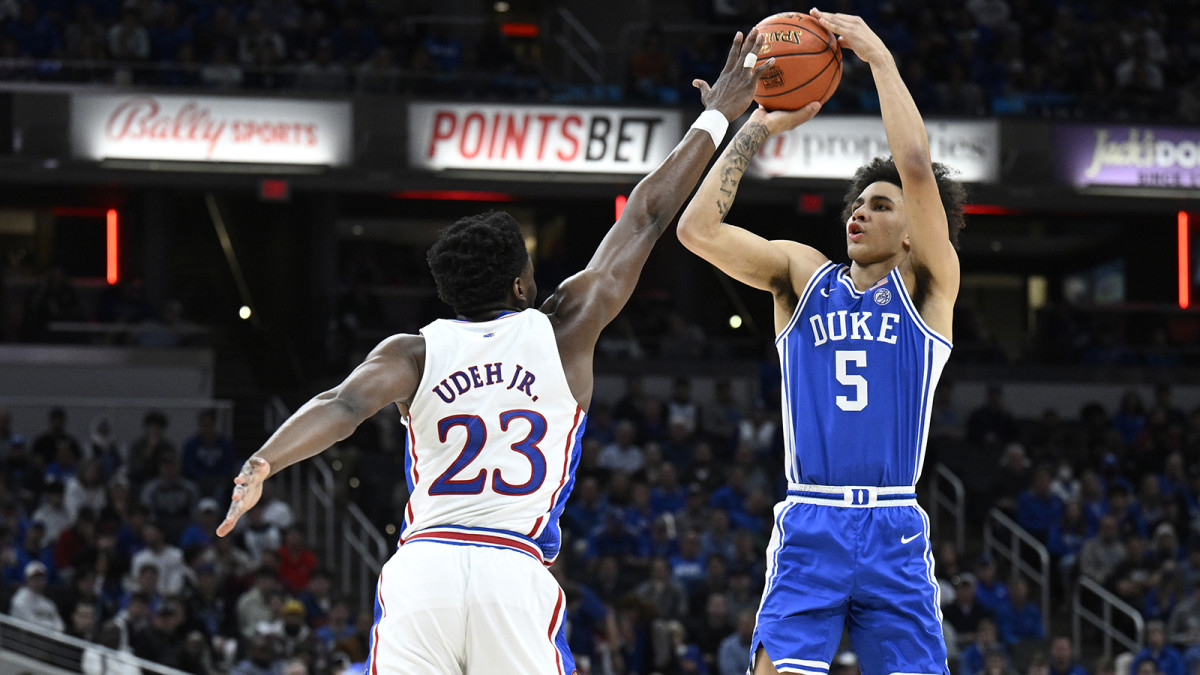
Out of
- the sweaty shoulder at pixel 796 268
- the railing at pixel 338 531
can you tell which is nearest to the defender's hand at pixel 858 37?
the sweaty shoulder at pixel 796 268

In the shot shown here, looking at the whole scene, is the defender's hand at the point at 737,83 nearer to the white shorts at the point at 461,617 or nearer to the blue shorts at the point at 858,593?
the blue shorts at the point at 858,593

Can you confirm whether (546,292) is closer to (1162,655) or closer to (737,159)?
(1162,655)

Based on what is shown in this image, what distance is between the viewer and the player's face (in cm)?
517

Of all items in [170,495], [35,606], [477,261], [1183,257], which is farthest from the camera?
[1183,257]

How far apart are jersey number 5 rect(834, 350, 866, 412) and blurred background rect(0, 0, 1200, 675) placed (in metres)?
8.29

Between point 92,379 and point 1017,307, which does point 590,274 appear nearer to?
point 92,379

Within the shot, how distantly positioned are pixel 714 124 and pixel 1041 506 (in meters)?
13.0

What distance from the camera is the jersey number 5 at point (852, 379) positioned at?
4.95 m

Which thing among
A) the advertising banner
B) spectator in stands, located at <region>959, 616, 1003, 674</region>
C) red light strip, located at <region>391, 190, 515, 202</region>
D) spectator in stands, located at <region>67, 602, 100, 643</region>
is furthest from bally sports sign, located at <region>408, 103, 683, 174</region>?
spectator in stands, located at <region>67, 602, 100, 643</region>

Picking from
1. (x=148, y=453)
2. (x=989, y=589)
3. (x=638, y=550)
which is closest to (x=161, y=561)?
(x=148, y=453)

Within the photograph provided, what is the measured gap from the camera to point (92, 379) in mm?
20078

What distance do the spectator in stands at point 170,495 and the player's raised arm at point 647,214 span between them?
11.0m

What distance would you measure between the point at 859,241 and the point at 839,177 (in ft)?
48.1

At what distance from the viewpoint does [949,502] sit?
61.1 ft
